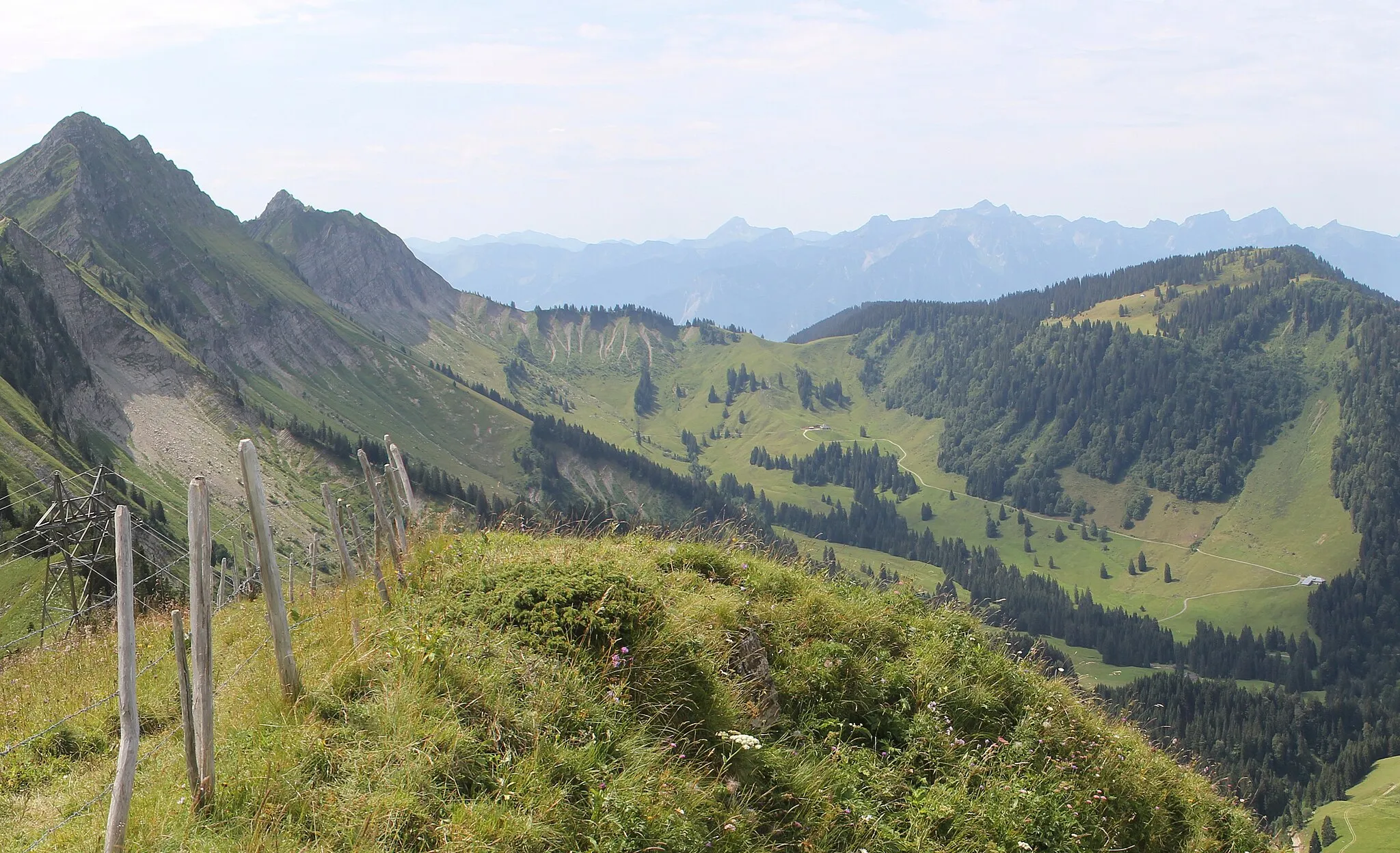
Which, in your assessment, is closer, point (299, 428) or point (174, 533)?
point (174, 533)

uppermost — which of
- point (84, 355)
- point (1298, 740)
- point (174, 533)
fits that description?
point (84, 355)

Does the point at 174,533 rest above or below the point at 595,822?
below

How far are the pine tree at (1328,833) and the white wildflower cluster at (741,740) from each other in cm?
15248

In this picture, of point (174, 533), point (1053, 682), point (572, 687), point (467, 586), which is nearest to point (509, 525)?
point (467, 586)

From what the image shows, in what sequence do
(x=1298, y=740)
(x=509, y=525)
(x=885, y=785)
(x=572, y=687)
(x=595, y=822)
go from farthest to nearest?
1. (x=1298, y=740)
2. (x=509, y=525)
3. (x=885, y=785)
4. (x=572, y=687)
5. (x=595, y=822)

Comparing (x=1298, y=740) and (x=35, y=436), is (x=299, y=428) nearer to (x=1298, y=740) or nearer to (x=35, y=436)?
(x=35, y=436)

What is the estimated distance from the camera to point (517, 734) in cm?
927

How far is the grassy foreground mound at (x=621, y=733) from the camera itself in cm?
820

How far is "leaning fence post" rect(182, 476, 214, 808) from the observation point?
798cm

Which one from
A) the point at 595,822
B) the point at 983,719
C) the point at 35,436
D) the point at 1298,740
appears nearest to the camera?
the point at 595,822

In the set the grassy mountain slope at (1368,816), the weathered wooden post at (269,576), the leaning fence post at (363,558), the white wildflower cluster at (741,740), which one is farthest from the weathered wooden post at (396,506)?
the grassy mountain slope at (1368,816)

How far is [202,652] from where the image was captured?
7992 mm

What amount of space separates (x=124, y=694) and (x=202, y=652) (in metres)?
0.69

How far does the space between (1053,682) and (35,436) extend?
115387mm
